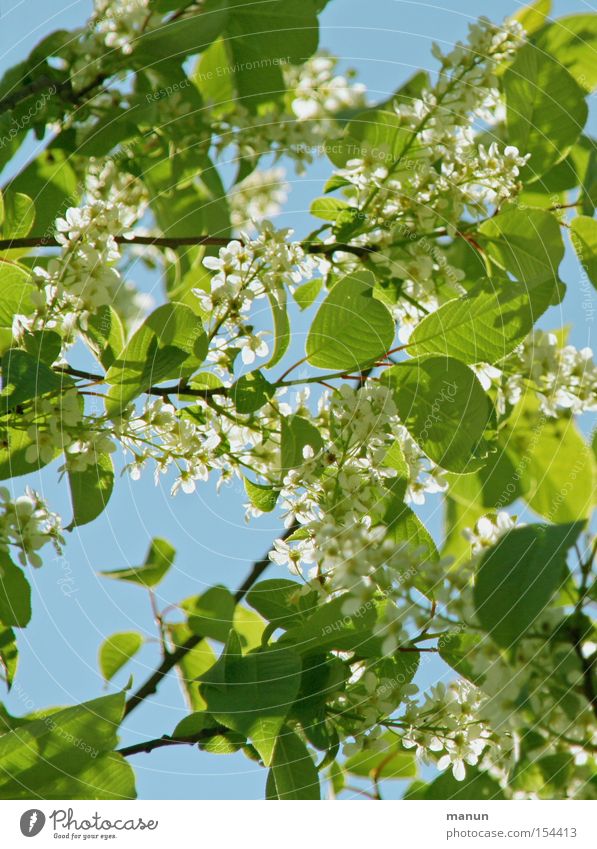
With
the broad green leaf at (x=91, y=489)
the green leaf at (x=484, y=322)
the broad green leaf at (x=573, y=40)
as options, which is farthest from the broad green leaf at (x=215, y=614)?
the broad green leaf at (x=573, y=40)

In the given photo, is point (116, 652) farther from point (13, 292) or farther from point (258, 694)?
point (13, 292)

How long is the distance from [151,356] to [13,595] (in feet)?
0.78

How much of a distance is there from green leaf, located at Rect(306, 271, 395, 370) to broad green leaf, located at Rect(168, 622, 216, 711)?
273 millimetres

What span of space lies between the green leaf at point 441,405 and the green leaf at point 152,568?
0.26 m

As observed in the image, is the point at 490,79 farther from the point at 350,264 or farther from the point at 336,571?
the point at 336,571

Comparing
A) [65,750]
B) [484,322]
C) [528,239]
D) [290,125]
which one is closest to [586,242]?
[528,239]

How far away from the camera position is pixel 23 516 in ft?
1.98

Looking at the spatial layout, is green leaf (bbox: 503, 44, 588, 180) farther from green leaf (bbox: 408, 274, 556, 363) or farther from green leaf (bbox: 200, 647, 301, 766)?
green leaf (bbox: 200, 647, 301, 766)

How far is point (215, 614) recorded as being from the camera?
623 mm

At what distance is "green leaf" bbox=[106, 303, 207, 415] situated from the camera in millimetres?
600

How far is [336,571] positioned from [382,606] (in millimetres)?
49

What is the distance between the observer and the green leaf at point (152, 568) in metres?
0.70
